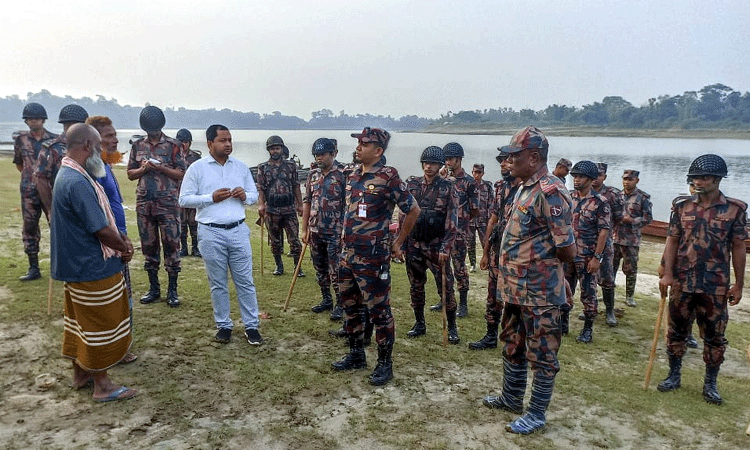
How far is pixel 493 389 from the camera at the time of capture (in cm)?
420

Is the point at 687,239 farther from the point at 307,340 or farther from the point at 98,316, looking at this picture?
the point at 98,316

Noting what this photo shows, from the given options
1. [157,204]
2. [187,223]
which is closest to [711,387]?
[157,204]

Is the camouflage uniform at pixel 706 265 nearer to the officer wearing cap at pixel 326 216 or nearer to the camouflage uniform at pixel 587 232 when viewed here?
the camouflage uniform at pixel 587 232

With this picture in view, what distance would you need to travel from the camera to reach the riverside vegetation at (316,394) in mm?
3330

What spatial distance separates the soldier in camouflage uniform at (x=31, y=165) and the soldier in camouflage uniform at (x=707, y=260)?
693 centimetres

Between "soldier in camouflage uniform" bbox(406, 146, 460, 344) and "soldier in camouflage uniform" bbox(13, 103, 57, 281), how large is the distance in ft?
15.0

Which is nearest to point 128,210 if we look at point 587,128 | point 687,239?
point 687,239

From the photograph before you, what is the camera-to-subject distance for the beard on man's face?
11.5 ft

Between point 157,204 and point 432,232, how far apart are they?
3.25 m

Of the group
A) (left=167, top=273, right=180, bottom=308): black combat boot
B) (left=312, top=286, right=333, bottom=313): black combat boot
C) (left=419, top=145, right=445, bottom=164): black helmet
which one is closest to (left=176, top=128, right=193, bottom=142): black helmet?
(left=167, top=273, right=180, bottom=308): black combat boot

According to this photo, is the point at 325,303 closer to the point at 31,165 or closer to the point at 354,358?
the point at 354,358

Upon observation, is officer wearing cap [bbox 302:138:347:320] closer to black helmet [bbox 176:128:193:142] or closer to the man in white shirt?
the man in white shirt

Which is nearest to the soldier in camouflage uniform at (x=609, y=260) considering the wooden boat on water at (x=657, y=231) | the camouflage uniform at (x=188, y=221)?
the camouflage uniform at (x=188, y=221)

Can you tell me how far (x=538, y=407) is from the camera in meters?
3.54
